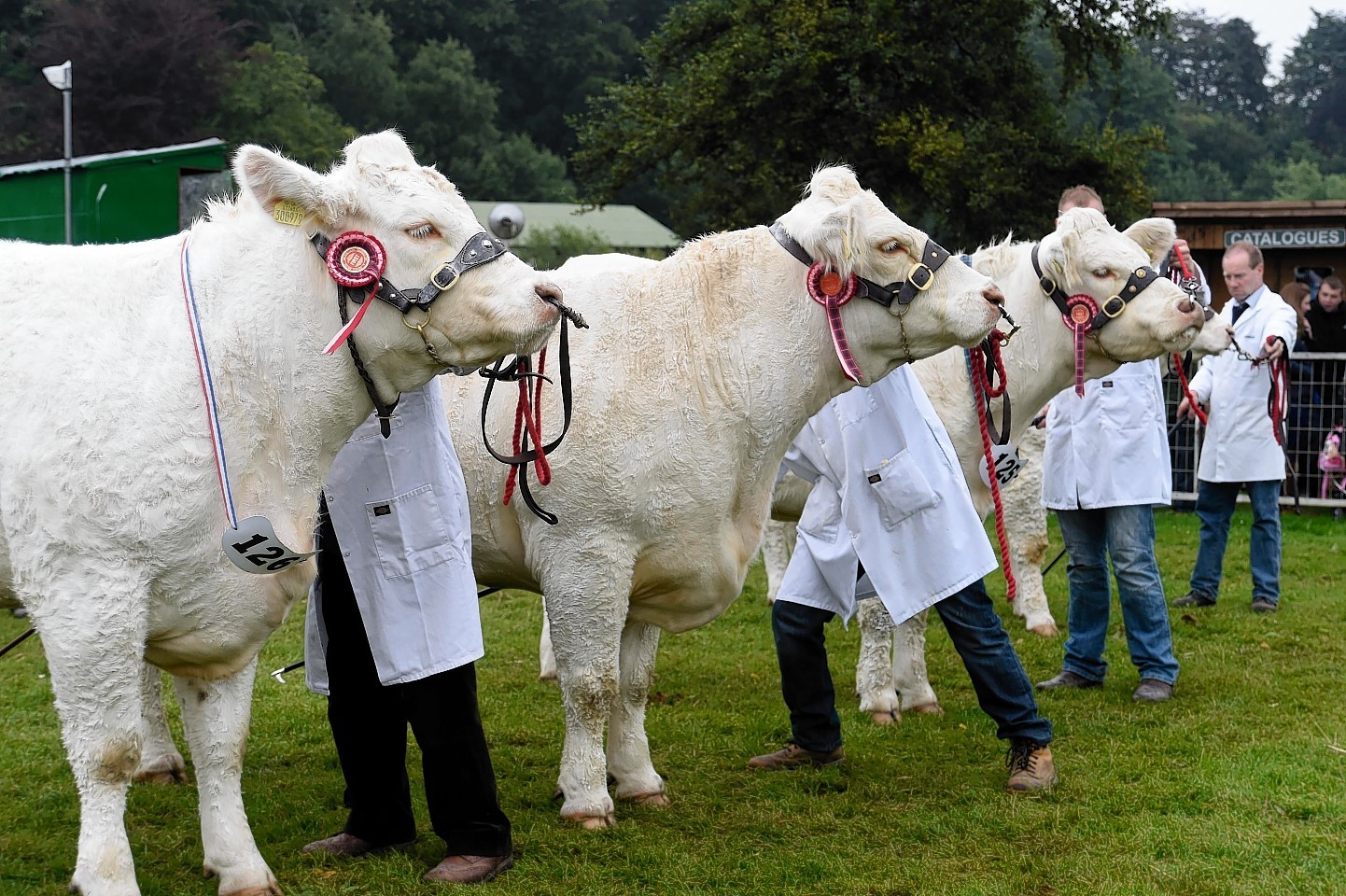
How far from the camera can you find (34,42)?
45344 millimetres

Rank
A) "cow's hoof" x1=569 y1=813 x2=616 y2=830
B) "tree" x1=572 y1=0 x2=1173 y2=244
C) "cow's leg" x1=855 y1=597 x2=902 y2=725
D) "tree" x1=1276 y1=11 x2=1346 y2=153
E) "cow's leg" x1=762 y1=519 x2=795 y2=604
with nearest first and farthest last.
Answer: "cow's hoof" x1=569 y1=813 x2=616 y2=830, "cow's leg" x1=855 y1=597 x2=902 y2=725, "cow's leg" x1=762 y1=519 x2=795 y2=604, "tree" x1=572 y1=0 x2=1173 y2=244, "tree" x1=1276 y1=11 x2=1346 y2=153

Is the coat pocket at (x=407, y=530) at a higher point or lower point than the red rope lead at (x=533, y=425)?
lower

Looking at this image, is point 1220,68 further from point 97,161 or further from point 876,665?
point 876,665

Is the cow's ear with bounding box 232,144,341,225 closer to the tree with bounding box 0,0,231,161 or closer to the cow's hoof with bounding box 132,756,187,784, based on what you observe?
the cow's hoof with bounding box 132,756,187,784

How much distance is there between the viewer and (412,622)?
4641 millimetres

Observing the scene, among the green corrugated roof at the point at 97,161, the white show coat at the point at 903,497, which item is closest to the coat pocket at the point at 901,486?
the white show coat at the point at 903,497

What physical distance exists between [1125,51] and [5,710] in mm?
23401

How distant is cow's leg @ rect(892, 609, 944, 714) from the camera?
7.43m

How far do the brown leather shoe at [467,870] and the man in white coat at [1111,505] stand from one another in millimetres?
3917

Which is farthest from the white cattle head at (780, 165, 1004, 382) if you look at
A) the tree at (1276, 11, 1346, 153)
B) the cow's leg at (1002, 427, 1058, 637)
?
the tree at (1276, 11, 1346, 153)

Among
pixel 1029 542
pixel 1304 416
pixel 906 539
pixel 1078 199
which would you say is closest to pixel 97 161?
pixel 1029 542

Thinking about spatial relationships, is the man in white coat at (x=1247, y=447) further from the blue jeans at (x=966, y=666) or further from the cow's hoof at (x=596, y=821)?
the cow's hoof at (x=596, y=821)

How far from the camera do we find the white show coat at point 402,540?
4.62 m

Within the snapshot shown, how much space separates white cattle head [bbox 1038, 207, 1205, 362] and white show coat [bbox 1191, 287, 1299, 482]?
12.6 feet
